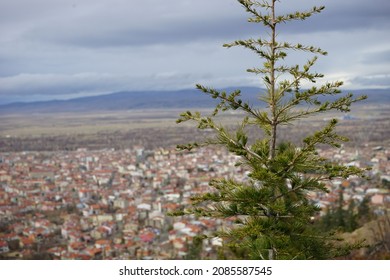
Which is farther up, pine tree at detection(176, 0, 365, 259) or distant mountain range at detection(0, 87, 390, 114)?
distant mountain range at detection(0, 87, 390, 114)

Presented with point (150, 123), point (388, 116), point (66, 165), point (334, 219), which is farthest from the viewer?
point (150, 123)

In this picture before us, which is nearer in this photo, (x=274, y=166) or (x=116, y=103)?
(x=274, y=166)

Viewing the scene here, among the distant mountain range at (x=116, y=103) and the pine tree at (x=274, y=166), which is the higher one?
the distant mountain range at (x=116, y=103)

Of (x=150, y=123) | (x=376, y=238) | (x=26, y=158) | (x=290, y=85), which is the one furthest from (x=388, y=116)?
(x=290, y=85)

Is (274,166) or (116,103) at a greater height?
(116,103)

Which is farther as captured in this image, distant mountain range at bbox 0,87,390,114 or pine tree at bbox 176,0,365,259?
distant mountain range at bbox 0,87,390,114

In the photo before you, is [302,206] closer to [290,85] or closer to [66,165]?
[290,85]

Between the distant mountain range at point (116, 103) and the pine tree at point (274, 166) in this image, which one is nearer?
the pine tree at point (274, 166)
